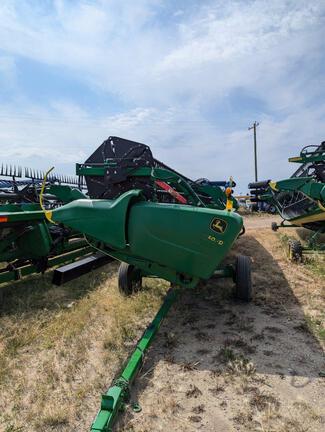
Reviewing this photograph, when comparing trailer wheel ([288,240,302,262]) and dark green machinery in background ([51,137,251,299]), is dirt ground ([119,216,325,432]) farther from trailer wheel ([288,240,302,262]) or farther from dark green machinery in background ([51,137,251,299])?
trailer wheel ([288,240,302,262])

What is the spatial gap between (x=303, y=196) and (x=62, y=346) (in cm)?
750

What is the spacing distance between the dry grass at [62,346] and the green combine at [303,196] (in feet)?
12.8

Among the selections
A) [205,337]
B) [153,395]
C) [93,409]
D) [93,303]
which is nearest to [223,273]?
[205,337]

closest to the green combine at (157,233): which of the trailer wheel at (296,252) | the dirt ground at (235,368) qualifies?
the dirt ground at (235,368)

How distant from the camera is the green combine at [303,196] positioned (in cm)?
704

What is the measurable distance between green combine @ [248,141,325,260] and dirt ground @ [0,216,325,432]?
239 cm

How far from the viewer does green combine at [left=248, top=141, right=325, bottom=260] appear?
23.1ft

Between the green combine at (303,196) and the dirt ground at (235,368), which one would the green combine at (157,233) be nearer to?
the dirt ground at (235,368)

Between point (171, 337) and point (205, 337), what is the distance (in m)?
0.37

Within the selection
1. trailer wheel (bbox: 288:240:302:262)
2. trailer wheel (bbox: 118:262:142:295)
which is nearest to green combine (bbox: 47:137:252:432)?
trailer wheel (bbox: 118:262:142:295)

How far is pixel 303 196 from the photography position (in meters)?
8.89

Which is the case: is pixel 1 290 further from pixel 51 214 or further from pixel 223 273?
pixel 223 273

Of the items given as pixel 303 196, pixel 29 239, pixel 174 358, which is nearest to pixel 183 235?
pixel 174 358

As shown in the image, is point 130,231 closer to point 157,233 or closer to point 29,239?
point 157,233
